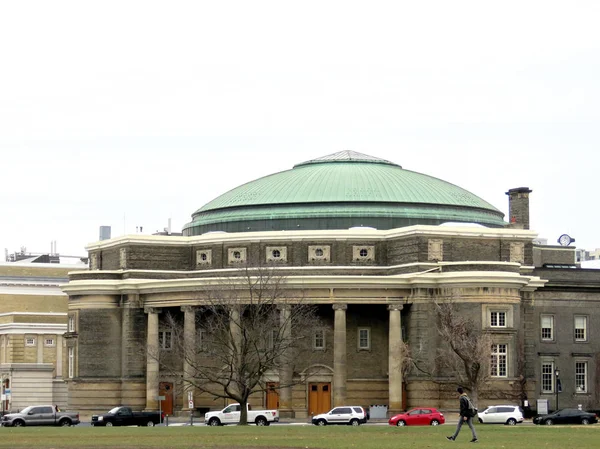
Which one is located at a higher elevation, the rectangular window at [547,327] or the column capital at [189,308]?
the column capital at [189,308]

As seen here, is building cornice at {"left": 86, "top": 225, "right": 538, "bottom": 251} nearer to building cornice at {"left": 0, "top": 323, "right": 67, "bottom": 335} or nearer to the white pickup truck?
building cornice at {"left": 0, "top": 323, "right": 67, "bottom": 335}

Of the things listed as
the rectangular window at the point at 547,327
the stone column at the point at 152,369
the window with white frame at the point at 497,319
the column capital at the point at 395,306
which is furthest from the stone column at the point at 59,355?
the window with white frame at the point at 497,319

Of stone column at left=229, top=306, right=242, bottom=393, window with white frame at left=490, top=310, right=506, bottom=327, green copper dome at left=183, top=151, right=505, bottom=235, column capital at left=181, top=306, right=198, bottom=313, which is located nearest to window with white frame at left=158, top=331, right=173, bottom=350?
column capital at left=181, top=306, right=198, bottom=313

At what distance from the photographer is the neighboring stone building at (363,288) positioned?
114 meters

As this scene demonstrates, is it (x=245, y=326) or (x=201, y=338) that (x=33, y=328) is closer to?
(x=201, y=338)

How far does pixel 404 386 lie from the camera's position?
11525 centimetres

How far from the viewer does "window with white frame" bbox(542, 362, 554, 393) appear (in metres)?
121

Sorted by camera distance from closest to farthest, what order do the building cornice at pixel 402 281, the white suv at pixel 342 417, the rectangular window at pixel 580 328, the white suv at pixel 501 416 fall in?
the white suv at pixel 501 416 < the white suv at pixel 342 417 < the building cornice at pixel 402 281 < the rectangular window at pixel 580 328

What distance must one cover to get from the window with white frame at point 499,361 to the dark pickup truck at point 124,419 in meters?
24.6

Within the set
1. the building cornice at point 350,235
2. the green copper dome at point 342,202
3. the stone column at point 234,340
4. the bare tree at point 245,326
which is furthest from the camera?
the green copper dome at point 342,202

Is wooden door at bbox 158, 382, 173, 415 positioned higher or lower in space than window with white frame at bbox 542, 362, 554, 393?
lower

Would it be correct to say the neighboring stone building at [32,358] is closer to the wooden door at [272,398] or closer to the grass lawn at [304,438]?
the wooden door at [272,398]

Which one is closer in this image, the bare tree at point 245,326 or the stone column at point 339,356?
the bare tree at point 245,326

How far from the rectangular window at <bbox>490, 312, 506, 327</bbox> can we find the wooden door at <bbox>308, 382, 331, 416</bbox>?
13.8 meters
